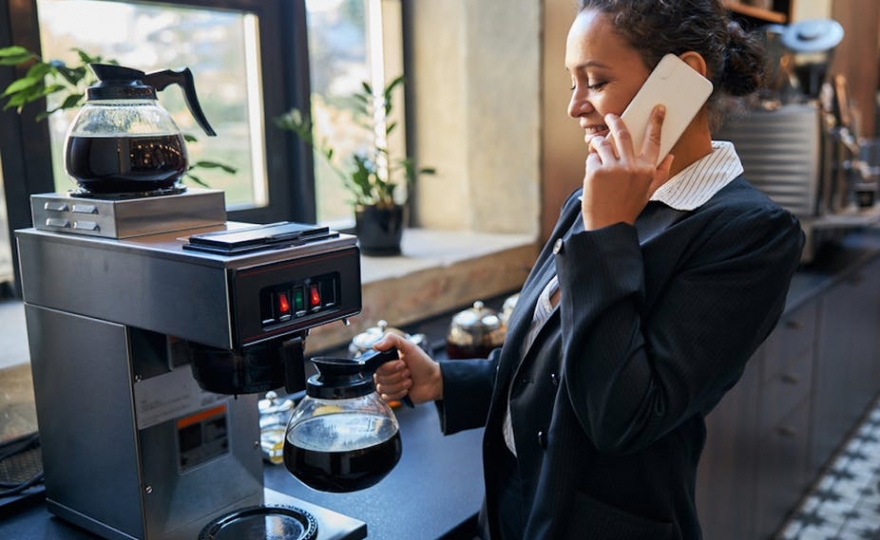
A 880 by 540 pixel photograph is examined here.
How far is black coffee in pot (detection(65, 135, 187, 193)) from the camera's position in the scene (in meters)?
1.05

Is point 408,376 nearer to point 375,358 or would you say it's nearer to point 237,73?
point 375,358

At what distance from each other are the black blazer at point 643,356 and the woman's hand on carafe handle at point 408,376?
0.21 m

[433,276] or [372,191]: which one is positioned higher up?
[372,191]

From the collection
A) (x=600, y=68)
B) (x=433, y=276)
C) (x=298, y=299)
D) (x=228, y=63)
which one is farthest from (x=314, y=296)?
(x=228, y=63)

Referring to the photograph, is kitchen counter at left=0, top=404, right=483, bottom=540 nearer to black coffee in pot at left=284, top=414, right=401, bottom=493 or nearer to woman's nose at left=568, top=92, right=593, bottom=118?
black coffee in pot at left=284, top=414, right=401, bottom=493

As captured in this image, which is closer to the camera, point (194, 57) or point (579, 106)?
point (579, 106)

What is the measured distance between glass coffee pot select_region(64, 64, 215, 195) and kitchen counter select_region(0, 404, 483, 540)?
1.57 feet

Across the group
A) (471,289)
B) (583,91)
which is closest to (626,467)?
(583,91)

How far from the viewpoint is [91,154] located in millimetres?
1054

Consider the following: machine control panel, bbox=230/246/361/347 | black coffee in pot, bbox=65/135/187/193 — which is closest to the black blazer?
machine control panel, bbox=230/246/361/347

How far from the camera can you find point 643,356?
920 millimetres

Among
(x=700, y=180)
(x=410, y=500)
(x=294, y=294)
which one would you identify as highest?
(x=700, y=180)

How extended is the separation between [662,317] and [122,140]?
70 cm

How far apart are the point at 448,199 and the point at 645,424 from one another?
5.98 ft
